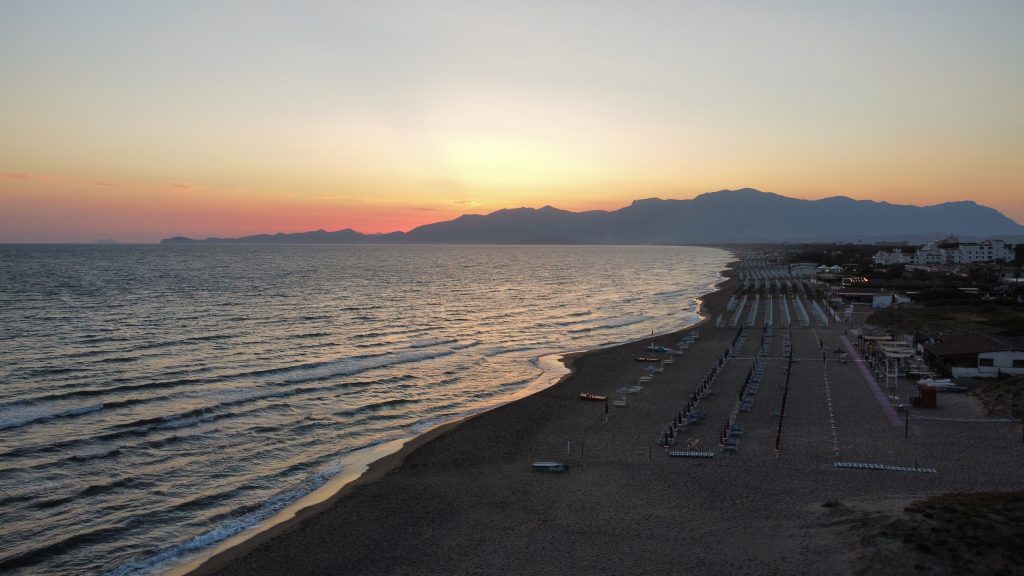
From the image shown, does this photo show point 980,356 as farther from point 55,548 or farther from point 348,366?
point 55,548

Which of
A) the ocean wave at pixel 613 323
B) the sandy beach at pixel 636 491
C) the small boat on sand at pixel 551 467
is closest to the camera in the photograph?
the sandy beach at pixel 636 491

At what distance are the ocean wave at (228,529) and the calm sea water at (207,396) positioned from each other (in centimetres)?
6

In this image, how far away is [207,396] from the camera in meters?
30.2

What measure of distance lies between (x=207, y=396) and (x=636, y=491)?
20.2m

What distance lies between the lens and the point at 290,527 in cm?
1786

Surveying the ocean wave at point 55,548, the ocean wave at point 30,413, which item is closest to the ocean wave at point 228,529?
the ocean wave at point 55,548

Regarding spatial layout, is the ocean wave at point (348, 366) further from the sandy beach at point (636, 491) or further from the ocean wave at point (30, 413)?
the sandy beach at point (636, 491)

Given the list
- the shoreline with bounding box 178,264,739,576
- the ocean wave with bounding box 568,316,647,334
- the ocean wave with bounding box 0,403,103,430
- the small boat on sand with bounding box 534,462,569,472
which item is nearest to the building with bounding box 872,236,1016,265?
the ocean wave with bounding box 568,316,647,334

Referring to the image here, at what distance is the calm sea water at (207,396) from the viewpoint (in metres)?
18.1

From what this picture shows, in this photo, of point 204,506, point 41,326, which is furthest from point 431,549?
point 41,326

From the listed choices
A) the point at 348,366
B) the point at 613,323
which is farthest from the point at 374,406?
the point at 613,323

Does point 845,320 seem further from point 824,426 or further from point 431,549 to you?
point 431,549

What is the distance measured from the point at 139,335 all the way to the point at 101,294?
36351 mm

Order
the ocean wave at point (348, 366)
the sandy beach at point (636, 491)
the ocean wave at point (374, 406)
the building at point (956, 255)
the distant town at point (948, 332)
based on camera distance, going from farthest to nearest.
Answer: the building at point (956, 255) < the ocean wave at point (348, 366) < the distant town at point (948, 332) < the ocean wave at point (374, 406) < the sandy beach at point (636, 491)
